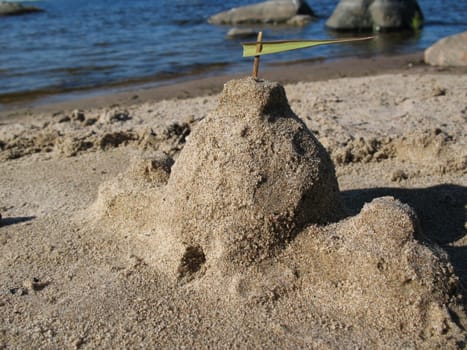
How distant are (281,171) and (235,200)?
0.27 m

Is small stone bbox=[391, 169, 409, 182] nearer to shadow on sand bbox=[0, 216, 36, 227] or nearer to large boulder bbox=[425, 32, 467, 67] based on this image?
shadow on sand bbox=[0, 216, 36, 227]

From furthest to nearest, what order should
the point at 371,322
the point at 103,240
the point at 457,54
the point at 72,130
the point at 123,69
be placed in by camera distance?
the point at 123,69
the point at 457,54
the point at 72,130
the point at 103,240
the point at 371,322

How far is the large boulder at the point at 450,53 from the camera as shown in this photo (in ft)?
31.2

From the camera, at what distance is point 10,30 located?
18656 mm

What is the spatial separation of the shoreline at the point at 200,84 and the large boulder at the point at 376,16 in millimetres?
4556

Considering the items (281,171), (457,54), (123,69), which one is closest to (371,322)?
(281,171)

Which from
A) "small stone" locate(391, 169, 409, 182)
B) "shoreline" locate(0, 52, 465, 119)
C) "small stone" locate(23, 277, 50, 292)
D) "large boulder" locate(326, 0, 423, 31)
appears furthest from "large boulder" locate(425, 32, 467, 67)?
"small stone" locate(23, 277, 50, 292)

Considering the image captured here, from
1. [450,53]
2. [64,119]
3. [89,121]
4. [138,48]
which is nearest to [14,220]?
[89,121]

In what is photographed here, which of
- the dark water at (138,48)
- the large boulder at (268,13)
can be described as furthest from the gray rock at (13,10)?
the large boulder at (268,13)

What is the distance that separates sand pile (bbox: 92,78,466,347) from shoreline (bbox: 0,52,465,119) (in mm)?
5425

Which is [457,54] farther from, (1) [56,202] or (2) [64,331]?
(2) [64,331]

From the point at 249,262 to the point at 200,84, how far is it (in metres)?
7.06

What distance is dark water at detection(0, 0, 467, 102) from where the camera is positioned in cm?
1052

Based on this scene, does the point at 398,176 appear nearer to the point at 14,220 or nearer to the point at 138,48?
the point at 14,220
